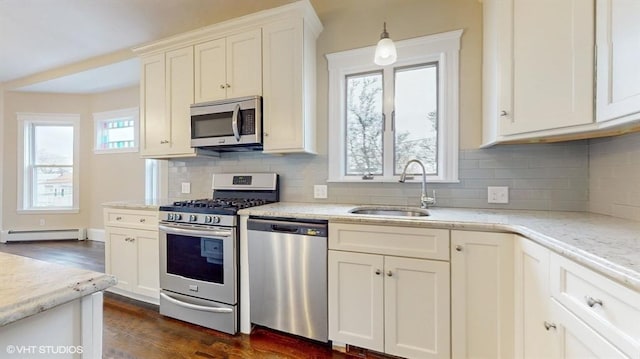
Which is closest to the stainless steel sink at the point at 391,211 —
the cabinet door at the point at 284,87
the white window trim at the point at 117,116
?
the cabinet door at the point at 284,87

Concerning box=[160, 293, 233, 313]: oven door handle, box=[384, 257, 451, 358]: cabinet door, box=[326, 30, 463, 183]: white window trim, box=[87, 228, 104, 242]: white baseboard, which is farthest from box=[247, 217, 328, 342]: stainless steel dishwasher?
box=[87, 228, 104, 242]: white baseboard

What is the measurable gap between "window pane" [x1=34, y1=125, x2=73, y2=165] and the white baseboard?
4.11 ft

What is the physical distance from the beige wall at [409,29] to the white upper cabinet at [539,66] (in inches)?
9.1

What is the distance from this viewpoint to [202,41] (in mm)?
2521

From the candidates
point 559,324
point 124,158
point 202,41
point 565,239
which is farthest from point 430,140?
point 124,158

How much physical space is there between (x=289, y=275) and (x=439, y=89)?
5.94ft

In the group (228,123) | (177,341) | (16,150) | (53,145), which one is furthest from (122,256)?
(16,150)

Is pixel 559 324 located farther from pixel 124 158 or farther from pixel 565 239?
pixel 124 158

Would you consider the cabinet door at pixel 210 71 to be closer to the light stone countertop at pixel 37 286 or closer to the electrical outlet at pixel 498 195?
the light stone countertop at pixel 37 286

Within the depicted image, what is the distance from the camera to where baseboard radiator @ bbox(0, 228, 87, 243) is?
15.7ft

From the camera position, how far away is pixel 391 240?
166 centimetres

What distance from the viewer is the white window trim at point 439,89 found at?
2125 millimetres

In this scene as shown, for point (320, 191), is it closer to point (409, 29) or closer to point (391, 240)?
point (391, 240)

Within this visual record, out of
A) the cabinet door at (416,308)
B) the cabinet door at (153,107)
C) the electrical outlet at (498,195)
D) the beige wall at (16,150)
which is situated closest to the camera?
the cabinet door at (416,308)
